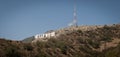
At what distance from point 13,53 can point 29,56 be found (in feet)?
6.75

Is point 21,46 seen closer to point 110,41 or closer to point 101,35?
point 110,41

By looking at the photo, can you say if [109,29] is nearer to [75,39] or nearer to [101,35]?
[101,35]

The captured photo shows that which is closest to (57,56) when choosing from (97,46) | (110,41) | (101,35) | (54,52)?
(54,52)

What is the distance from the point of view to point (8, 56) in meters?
32.2

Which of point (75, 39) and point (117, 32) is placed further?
point (117, 32)

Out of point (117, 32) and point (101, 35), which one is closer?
point (101, 35)

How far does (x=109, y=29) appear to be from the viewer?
2906 inches

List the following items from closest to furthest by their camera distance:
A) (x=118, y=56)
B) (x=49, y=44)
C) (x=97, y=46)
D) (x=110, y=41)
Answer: (x=118, y=56), (x=49, y=44), (x=97, y=46), (x=110, y=41)

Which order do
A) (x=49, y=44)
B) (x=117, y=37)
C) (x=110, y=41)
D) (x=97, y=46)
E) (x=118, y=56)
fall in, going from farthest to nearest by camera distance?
(x=117, y=37) < (x=110, y=41) < (x=97, y=46) < (x=49, y=44) < (x=118, y=56)

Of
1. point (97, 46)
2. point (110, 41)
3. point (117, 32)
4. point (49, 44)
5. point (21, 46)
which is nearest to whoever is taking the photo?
point (21, 46)

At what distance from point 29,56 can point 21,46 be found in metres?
4.20

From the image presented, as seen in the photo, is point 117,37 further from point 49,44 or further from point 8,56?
point 8,56

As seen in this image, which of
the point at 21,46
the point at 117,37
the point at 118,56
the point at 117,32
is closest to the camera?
the point at 118,56

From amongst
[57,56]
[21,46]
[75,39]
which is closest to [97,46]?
[75,39]
